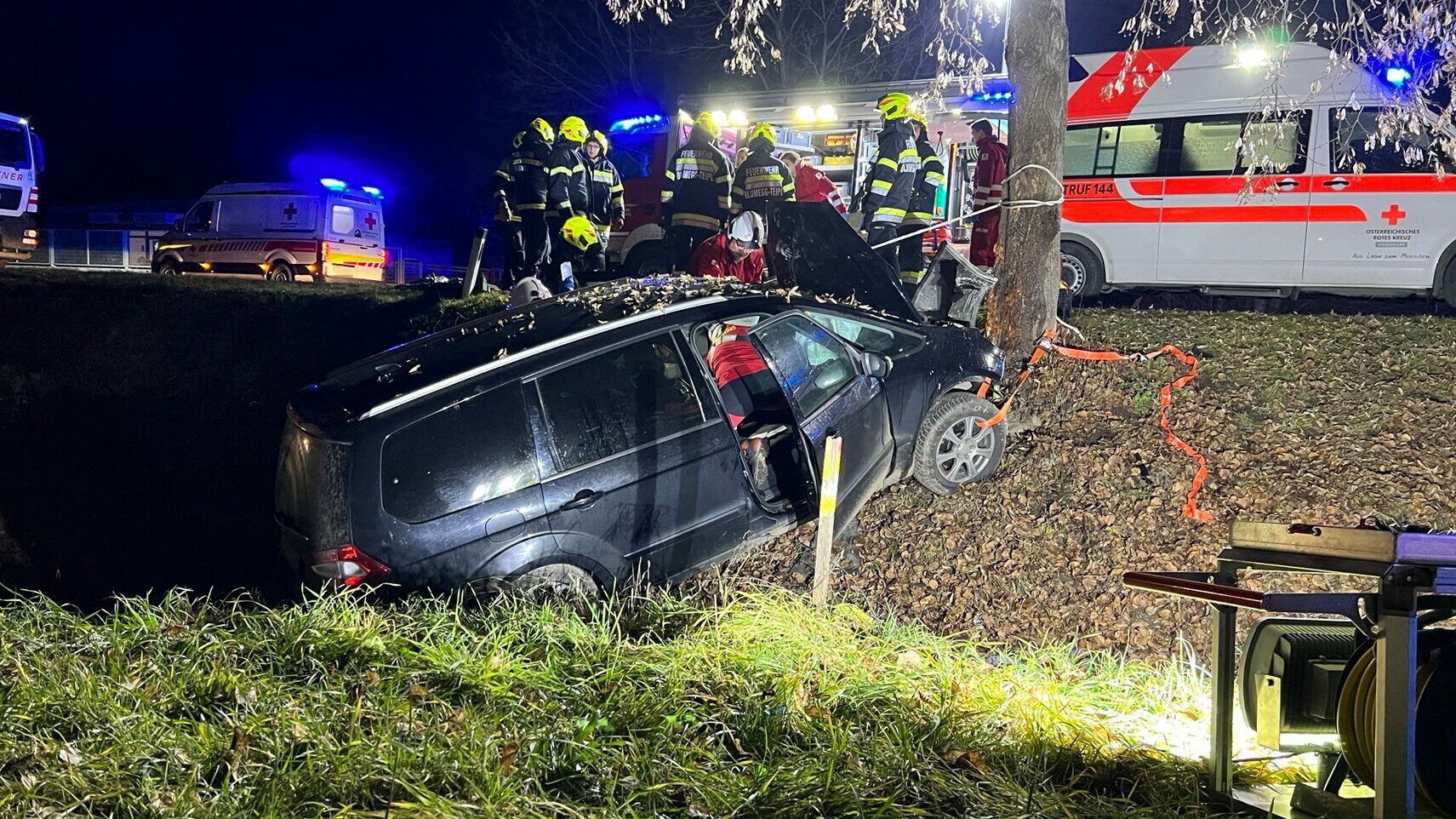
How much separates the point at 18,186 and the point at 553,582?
21.2m

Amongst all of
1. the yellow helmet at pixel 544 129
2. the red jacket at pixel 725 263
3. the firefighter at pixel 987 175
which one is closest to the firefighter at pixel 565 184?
the yellow helmet at pixel 544 129

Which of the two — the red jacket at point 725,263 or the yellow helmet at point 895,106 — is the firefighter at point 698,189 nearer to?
the yellow helmet at point 895,106

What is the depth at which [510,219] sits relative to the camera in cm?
1162

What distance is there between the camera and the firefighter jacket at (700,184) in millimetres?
10961

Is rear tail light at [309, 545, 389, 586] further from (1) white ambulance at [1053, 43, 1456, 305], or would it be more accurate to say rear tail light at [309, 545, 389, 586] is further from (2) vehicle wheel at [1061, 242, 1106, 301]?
(2) vehicle wheel at [1061, 242, 1106, 301]

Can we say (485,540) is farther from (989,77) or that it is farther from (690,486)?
(989,77)

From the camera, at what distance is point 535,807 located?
2887 millimetres

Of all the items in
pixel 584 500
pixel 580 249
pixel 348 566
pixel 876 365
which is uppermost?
pixel 580 249

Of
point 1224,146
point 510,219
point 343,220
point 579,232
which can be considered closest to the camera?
point 1224,146

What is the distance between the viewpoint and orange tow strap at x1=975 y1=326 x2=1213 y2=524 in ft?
19.0

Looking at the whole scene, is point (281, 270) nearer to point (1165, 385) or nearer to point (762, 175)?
point (762, 175)

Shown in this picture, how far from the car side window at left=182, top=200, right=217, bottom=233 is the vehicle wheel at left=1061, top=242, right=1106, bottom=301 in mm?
15854

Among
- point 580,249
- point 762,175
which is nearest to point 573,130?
point 580,249

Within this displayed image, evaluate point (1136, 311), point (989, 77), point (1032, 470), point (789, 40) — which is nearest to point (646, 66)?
point (789, 40)
